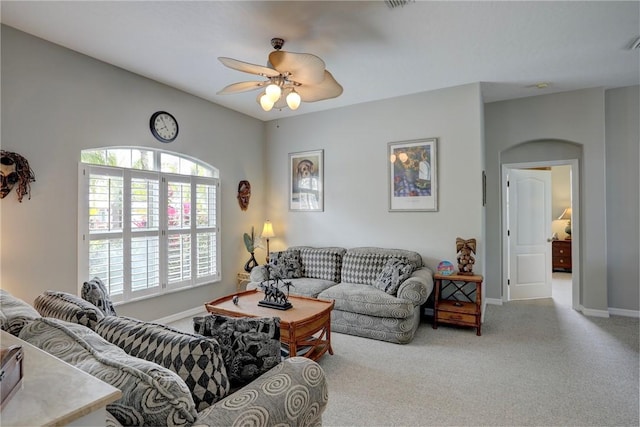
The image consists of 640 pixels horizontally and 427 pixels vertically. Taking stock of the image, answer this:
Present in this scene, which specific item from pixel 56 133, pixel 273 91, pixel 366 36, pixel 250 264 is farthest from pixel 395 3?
pixel 250 264

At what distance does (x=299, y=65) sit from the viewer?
2479mm

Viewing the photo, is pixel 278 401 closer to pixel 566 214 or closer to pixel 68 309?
pixel 68 309

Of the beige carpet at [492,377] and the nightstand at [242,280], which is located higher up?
the nightstand at [242,280]

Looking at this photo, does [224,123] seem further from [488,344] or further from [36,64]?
[488,344]

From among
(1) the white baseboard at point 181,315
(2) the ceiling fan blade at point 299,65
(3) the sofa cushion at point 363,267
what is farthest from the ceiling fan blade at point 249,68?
(1) the white baseboard at point 181,315

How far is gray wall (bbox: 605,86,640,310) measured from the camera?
13.9 feet

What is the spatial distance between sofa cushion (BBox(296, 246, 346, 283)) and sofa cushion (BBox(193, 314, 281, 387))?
117 inches

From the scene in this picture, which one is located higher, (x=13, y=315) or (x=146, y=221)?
(x=146, y=221)

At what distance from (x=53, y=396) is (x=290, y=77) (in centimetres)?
253

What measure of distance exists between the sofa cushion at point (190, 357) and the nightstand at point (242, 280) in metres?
3.66

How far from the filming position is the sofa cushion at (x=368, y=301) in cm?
342

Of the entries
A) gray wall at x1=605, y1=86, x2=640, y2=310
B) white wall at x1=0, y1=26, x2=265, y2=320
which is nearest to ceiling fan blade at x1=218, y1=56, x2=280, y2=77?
white wall at x1=0, y1=26, x2=265, y2=320

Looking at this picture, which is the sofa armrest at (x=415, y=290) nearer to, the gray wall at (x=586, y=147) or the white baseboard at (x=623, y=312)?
the gray wall at (x=586, y=147)

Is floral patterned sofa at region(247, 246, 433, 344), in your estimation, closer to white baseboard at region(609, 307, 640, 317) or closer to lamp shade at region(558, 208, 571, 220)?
white baseboard at region(609, 307, 640, 317)
